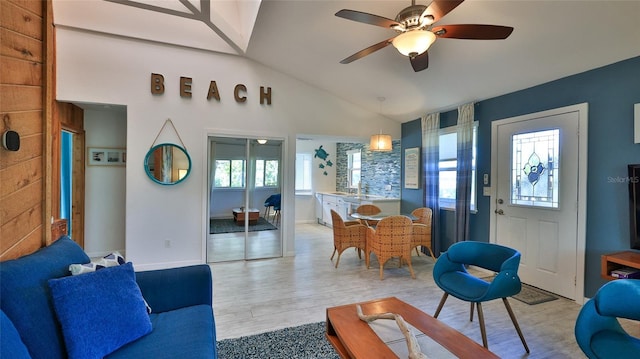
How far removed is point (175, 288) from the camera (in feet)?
6.42

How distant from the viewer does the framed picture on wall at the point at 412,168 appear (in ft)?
17.2

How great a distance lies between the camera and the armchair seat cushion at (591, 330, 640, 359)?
148 centimetres

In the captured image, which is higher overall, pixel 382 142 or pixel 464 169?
pixel 382 142

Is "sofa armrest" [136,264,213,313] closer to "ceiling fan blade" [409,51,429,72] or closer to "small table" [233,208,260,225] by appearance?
"ceiling fan blade" [409,51,429,72]

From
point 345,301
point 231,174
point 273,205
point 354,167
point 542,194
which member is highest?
point 354,167

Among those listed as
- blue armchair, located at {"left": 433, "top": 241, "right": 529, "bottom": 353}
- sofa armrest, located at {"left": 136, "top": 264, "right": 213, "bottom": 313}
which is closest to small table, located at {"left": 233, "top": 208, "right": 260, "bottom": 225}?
sofa armrest, located at {"left": 136, "top": 264, "right": 213, "bottom": 313}

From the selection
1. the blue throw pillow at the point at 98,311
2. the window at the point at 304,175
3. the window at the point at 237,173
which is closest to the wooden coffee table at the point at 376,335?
the blue throw pillow at the point at 98,311

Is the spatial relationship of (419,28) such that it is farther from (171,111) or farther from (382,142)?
(171,111)

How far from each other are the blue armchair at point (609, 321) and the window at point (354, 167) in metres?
5.82

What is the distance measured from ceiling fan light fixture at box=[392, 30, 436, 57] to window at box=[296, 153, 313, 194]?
6.09 meters

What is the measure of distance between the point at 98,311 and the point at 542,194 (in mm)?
4246

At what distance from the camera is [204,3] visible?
3.19 meters

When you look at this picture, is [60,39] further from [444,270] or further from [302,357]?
[444,270]

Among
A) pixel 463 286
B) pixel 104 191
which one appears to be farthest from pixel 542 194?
pixel 104 191
